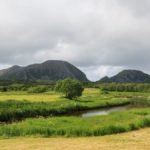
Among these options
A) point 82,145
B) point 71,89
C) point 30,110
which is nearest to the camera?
point 82,145

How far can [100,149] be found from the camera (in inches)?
1069

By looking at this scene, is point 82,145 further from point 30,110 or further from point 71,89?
point 71,89

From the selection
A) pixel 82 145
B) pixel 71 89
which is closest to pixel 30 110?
pixel 82 145

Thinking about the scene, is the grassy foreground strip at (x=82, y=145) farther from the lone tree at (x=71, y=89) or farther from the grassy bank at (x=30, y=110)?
the lone tree at (x=71, y=89)

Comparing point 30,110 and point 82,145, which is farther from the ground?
point 30,110

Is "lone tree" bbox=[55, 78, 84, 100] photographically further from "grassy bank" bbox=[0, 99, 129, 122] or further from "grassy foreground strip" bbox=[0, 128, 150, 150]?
"grassy foreground strip" bbox=[0, 128, 150, 150]

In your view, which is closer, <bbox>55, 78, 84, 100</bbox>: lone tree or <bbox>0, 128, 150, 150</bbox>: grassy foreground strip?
<bbox>0, 128, 150, 150</bbox>: grassy foreground strip

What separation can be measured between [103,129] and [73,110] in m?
53.3

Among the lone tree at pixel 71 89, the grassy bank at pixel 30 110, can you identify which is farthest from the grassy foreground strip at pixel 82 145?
the lone tree at pixel 71 89

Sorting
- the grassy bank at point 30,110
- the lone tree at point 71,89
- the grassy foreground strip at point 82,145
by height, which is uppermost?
the lone tree at point 71,89

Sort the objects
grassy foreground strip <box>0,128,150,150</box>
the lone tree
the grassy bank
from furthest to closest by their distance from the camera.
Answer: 1. the lone tree
2. the grassy bank
3. grassy foreground strip <box>0,128,150,150</box>

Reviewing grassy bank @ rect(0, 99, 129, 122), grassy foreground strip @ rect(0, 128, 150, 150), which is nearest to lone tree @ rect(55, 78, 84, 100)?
grassy bank @ rect(0, 99, 129, 122)

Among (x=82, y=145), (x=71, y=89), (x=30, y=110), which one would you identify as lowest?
(x=82, y=145)

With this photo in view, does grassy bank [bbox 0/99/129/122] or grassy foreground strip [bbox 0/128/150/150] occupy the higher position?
grassy bank [bbox 0/99/129/122]
